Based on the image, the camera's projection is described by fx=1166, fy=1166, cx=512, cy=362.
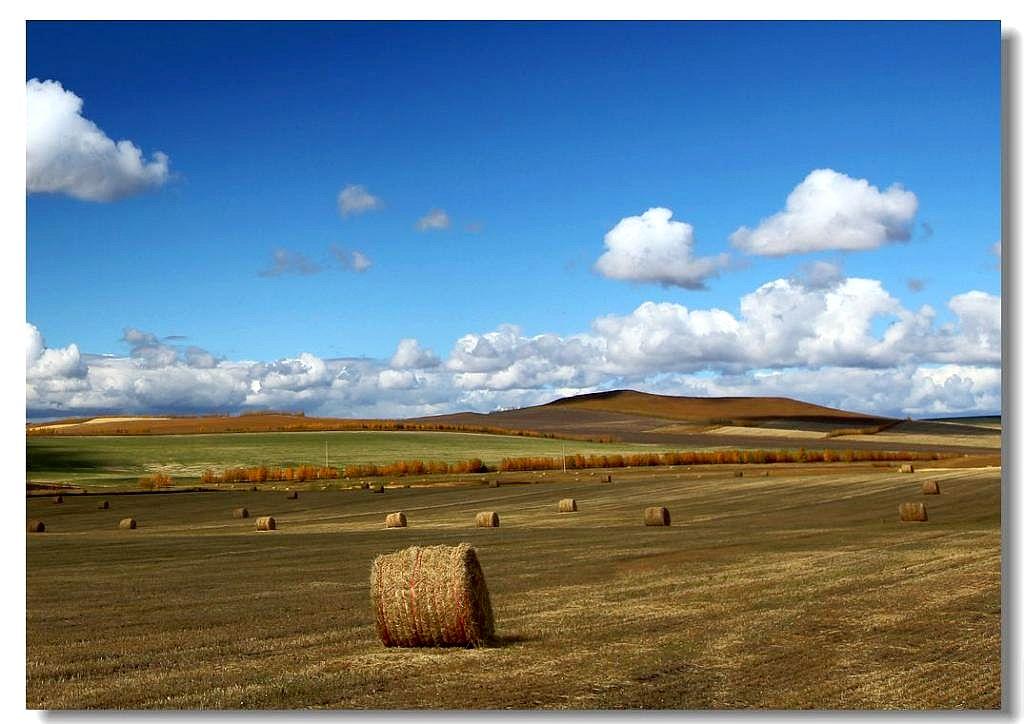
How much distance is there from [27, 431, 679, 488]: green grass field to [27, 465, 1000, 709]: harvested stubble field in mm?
37251

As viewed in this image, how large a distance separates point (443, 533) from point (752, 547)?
38.3ft

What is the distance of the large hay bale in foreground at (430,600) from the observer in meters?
12.8

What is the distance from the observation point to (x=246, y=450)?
8181 cm

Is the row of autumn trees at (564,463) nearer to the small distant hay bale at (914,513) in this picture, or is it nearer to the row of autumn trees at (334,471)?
the row of autumn trees at (334,471)

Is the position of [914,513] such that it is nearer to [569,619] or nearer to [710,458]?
[569,619]

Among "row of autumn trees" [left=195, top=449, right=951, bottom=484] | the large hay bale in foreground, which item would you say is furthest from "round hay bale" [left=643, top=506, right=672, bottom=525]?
Result: "row of autumn trees" [left=195, top=449, right=951, bottom=484]

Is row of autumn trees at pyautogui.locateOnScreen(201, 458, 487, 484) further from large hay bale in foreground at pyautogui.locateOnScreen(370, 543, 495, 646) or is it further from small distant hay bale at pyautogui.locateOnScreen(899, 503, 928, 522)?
large hay bale in foreground at pyautogui.locateOnScreen(370, 543, 495, 646)

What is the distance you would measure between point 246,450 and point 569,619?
69162 millimetres

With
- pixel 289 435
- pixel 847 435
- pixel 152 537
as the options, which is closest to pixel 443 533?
pixel 152 537

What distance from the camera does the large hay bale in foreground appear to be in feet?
42.1

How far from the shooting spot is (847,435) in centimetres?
10419

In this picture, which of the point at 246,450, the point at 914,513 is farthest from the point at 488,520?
the point at 246,450

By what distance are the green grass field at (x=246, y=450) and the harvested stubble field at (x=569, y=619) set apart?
1467 inches
